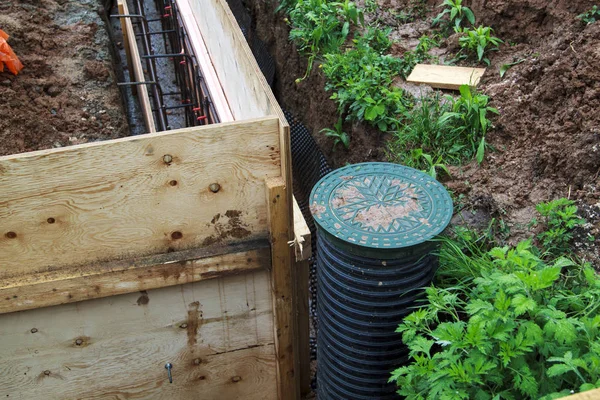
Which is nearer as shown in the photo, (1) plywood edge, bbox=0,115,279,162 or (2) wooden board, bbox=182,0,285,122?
(1) plywood edge, bbox=0,115,279,162

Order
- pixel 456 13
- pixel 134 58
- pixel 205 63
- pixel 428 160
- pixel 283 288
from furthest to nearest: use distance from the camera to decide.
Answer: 1. pixel 134 58
2. pixel 456 13
3. pixel 205 63
4. pixel 428 160
5. pixel 283 288

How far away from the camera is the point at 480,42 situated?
480cm

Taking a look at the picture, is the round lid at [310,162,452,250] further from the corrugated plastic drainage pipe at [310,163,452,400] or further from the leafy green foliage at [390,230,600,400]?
the leafy green foliage at [390,230,600,400]

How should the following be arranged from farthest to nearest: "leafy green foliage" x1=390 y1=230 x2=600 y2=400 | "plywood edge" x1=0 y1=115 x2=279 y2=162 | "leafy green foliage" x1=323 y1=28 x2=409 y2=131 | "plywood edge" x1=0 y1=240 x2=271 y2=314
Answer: "leafy green foliage" x1=323 y1=28 x2=409 y2=131
"plywood edge" x1=0 y1=240 x2=271 y2=314
"plywood edge" x1=0 y1=115 x2=279 y2=162
"leafy green foliage" x1=390 y1=230 x2=600 y2=400

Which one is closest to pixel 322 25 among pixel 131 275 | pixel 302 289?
pixel 302 289

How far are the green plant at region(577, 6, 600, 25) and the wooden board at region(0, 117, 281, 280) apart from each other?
2574 mm

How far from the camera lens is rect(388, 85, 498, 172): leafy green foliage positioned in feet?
13.4

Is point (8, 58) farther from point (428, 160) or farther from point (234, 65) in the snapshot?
point (428, 160)

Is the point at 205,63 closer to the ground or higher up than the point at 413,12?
closer to the ground

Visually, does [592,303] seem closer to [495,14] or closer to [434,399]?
[434,399]

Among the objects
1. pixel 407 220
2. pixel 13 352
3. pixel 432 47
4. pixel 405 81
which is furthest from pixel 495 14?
pixel 13 352

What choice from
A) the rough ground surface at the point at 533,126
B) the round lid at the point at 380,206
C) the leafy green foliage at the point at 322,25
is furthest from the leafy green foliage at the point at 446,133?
the leafy green foliage at the point at 322,25

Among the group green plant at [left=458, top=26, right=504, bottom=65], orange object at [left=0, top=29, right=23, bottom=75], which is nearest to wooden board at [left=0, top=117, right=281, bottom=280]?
green plant at [left=458, top=26, right=504, bottom=65]

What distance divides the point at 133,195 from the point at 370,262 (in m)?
1.19
